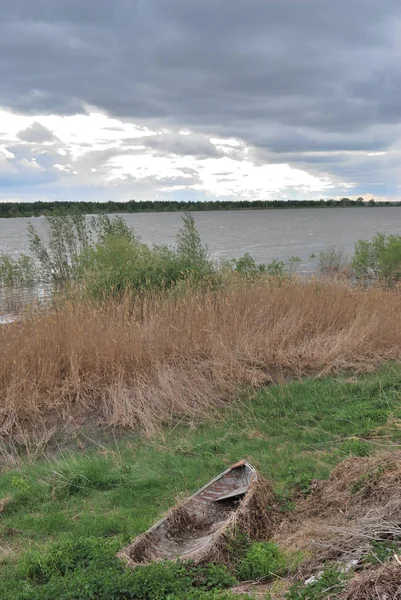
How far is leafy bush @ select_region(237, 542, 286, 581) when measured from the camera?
312 cm

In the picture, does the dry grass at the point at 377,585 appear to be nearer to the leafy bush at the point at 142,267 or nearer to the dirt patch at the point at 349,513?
the dirt patch at the point at 349,513

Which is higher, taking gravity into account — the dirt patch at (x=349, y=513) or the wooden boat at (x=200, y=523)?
the dirt patch at (x=349, y=513)

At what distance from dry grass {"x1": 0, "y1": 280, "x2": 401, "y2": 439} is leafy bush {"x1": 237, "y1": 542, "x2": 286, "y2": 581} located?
315cm

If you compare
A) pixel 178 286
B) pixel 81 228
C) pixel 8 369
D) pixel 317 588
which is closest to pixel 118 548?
pixel 317 588

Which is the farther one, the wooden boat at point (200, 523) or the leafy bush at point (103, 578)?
the wooden boat at point (200, 523)

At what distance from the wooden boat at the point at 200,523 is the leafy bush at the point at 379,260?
46.2 feet

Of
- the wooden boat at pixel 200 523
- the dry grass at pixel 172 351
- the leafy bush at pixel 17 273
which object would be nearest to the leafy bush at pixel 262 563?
the wooden boat at pixel 200 523

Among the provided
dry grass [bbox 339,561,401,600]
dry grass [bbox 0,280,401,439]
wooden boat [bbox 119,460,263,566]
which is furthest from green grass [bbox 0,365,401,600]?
dry grass [bbox 339,561,401,600]

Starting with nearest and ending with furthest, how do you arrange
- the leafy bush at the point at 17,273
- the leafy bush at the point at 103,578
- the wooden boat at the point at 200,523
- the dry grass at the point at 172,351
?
the leafy bush at the point at 103,578 → the wooden boat at the point at 200,523 → the dry grass at the point at 172,351 → the leafy bush at the point at 17,273

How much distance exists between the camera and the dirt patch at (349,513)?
2951 mm

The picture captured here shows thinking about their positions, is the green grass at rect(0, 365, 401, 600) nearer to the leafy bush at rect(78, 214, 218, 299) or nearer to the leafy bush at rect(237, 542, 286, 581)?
the leafy bush at rect(237, 542, 286, 581)

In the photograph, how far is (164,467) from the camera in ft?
17.0

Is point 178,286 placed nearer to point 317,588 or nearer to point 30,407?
point 30,407

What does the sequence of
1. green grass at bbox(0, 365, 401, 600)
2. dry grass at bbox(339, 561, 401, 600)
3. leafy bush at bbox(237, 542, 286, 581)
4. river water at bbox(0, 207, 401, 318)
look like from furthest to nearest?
1. river water at bbox(0, 207, 401, 318)
2. green grass at bbox(0, 365, 401, 600)
3. leafy bush at bbox(237, 542, 286, 581)
4. dry grass at bbox(339, 561, 401, 600)
